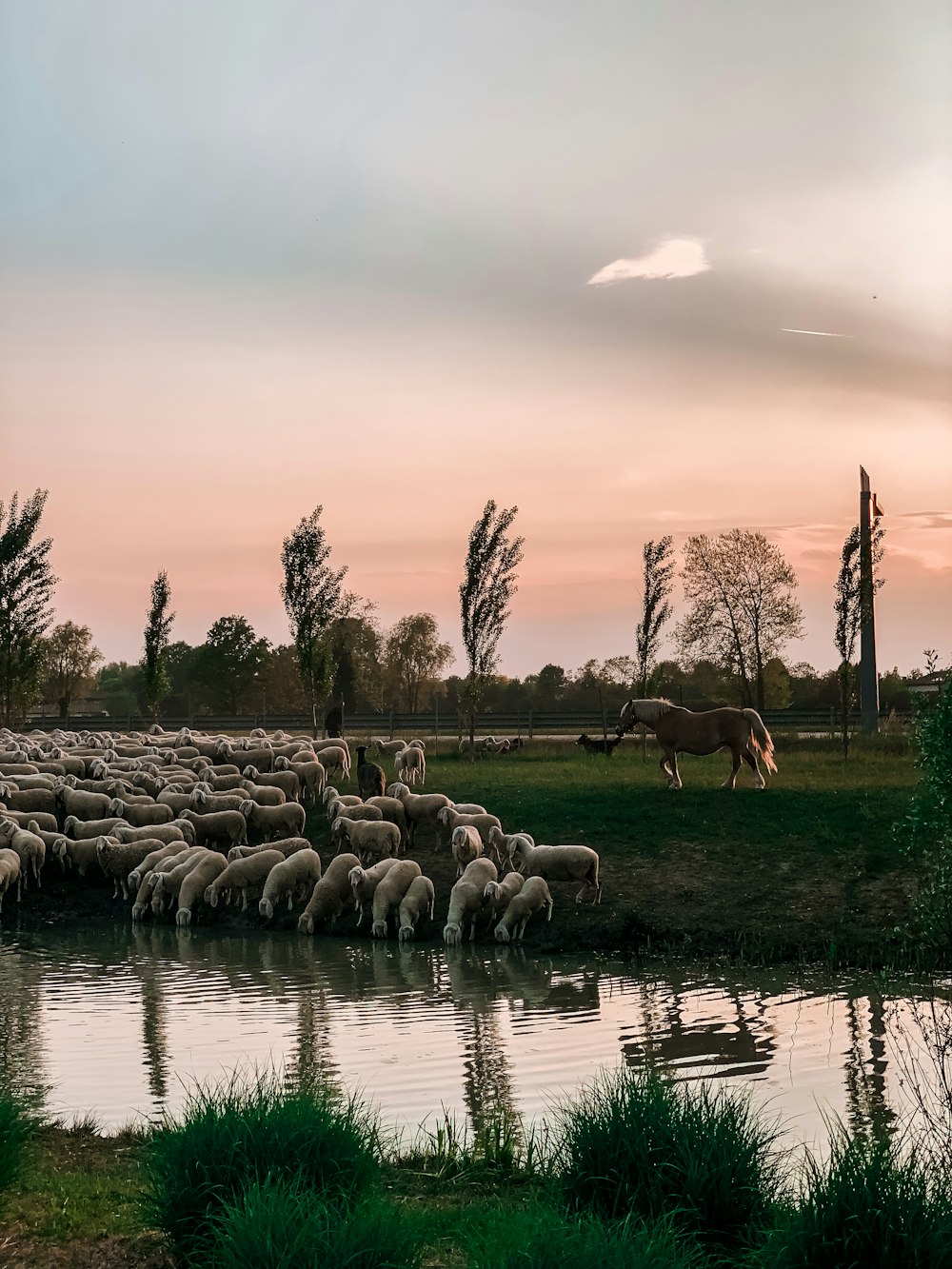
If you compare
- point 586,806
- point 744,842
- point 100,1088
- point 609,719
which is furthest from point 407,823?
point 609,719

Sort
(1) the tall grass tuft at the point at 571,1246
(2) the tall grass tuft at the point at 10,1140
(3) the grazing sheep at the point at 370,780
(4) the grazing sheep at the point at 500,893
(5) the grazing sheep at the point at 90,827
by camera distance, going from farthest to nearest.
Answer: (3) the grazing sheep at the point at 370,780 → (5) the grazing sheep at the point at 90,827 → (4) the grazing sheep at the point at 500,893 → (2) the tall grass tuft at the point at 10,1140 → (1) the tall grass tuft at the point at 571,1246

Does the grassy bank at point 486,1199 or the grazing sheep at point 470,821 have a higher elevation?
the grazing sheep at point 470,821

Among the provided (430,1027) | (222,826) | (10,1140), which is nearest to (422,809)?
(222,826)

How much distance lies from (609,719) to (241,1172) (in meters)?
43.3

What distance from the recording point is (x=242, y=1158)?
22.1 ft

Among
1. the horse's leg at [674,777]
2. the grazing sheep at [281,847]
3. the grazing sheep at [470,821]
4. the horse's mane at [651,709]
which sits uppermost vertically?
the horse's mane at [651,709]

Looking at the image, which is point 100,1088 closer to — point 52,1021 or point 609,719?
point 52,1021

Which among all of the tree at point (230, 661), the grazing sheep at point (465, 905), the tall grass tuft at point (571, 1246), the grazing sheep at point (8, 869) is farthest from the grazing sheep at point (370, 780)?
the tree at point (230, 661)

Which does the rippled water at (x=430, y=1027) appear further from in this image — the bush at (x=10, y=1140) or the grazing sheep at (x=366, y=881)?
the bush at (x=10, y=1140)

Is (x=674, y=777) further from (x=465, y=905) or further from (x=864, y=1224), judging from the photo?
(x=864, y=1224)

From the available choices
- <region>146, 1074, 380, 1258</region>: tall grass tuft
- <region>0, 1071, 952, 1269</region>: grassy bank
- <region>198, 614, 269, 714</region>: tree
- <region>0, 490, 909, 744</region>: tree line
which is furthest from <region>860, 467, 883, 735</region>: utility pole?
<region>198, 614, 269, 714</region>: tree

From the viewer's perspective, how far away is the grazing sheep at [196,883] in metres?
19.8

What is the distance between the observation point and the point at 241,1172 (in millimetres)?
6711

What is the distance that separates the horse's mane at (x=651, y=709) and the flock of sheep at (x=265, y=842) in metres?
4.88
